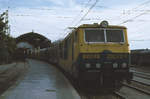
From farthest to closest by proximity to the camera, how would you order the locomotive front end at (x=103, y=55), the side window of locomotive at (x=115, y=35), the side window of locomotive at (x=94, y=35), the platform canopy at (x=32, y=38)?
the platform canopy at (x=32, y=38)
the side window of locomotive at (x=115, y=35)
the side window of locomotive at (x=94, y=35)
the locomotive front end at (x=103, y=55)

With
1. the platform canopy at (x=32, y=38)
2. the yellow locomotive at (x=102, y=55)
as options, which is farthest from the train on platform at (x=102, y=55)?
the platform canopy at (x=32, y=38)

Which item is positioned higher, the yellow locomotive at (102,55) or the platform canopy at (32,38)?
the platform canopy at (32,38)

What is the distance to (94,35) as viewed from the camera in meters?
10.8

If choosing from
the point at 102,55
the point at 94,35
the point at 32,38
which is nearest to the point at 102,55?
the point at 102,55

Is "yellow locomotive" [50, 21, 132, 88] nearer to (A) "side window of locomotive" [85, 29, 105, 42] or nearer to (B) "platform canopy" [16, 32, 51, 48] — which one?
(A) "side window of locomotive" [85, 29, 105, 42]

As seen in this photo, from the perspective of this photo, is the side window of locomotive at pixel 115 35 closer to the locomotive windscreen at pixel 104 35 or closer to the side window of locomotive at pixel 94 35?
the locomotive windscreen at pixel 104 35

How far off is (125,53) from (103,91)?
6.81ft

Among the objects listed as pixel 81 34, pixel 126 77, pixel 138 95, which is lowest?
pixel 138 95

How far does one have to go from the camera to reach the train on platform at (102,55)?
33.5 ft

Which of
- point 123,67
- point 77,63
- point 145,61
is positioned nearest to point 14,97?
point 77,63

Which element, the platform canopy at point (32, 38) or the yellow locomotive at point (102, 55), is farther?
the platform canopy at point (32, 38)

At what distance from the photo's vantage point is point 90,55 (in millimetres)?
10281

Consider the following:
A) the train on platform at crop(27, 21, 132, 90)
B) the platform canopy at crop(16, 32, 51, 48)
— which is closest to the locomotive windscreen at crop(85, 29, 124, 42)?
the train on platform at crop(27, 21, 132, 90)

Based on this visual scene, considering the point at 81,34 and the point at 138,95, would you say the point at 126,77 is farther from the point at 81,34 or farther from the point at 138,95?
the point at 81,34
